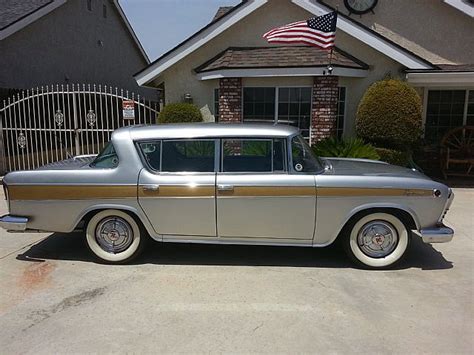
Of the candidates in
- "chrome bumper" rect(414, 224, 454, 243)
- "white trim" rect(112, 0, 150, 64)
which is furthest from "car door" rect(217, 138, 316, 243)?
"white trim" rect(112, 0, 150, 64)

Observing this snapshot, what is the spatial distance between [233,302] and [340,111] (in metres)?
7.56

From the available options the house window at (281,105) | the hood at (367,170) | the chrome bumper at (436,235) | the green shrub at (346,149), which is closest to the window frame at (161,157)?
the hood at (367,170)

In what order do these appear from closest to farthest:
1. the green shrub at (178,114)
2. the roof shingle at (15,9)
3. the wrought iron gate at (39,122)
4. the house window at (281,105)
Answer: the green shrub at (178,114)
the house window at (281,105)
the wrought iron gate at (39,122)
the roof shingle at (15,9)

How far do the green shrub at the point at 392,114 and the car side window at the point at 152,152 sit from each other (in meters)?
6.02

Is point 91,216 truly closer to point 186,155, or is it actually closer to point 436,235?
point 186,155

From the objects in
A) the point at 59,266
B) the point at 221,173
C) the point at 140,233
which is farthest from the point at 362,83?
the point at 59,266

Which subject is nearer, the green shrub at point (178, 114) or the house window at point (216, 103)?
the green shrub at point (178, 114)

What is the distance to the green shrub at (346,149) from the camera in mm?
8258

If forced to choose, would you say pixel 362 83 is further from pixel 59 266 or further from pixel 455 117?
pixel 59 266

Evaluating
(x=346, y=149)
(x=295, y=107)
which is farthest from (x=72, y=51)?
(x=346, y=149)

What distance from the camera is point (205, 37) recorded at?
10320 millimetres

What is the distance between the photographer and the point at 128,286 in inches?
160

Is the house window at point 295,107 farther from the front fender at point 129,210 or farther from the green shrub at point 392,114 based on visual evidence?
the front fender at point 129,210

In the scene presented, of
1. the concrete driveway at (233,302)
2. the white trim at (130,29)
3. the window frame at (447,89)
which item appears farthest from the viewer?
the white trim at (130,29)
